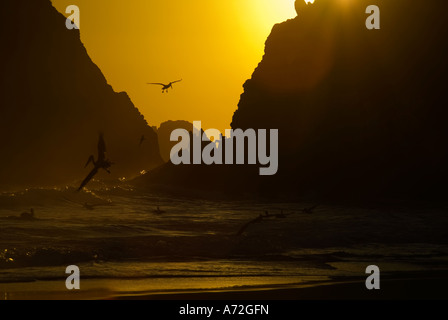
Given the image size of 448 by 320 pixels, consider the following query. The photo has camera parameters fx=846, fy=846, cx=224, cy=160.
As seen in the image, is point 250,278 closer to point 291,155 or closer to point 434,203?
point 434,203

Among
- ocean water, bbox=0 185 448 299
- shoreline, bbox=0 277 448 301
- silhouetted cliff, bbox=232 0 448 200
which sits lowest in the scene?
shoreline, bbox=0 277 448 301

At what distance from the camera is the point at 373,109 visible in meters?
67.1

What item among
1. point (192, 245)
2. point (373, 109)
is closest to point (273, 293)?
point (192, 245)

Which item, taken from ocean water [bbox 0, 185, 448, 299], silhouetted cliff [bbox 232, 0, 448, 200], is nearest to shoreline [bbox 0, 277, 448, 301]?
ocean water [bbox 0, 185, 448, 299]

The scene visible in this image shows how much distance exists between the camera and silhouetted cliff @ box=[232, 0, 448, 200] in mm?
66188

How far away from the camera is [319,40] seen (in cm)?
7038

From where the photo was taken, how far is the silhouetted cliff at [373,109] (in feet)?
217

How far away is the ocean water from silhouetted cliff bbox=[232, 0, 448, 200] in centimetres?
1550

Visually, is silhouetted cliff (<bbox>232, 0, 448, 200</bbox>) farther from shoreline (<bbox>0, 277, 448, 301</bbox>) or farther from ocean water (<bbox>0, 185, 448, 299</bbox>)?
shoreline (<bbox>0, 277, 448, 301</bbox>)

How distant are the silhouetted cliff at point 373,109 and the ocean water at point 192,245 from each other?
15.5 meters

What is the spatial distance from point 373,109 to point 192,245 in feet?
129

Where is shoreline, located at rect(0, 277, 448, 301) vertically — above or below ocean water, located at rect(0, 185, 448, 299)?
below

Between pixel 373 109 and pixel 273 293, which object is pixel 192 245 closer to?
pixel 273 293
